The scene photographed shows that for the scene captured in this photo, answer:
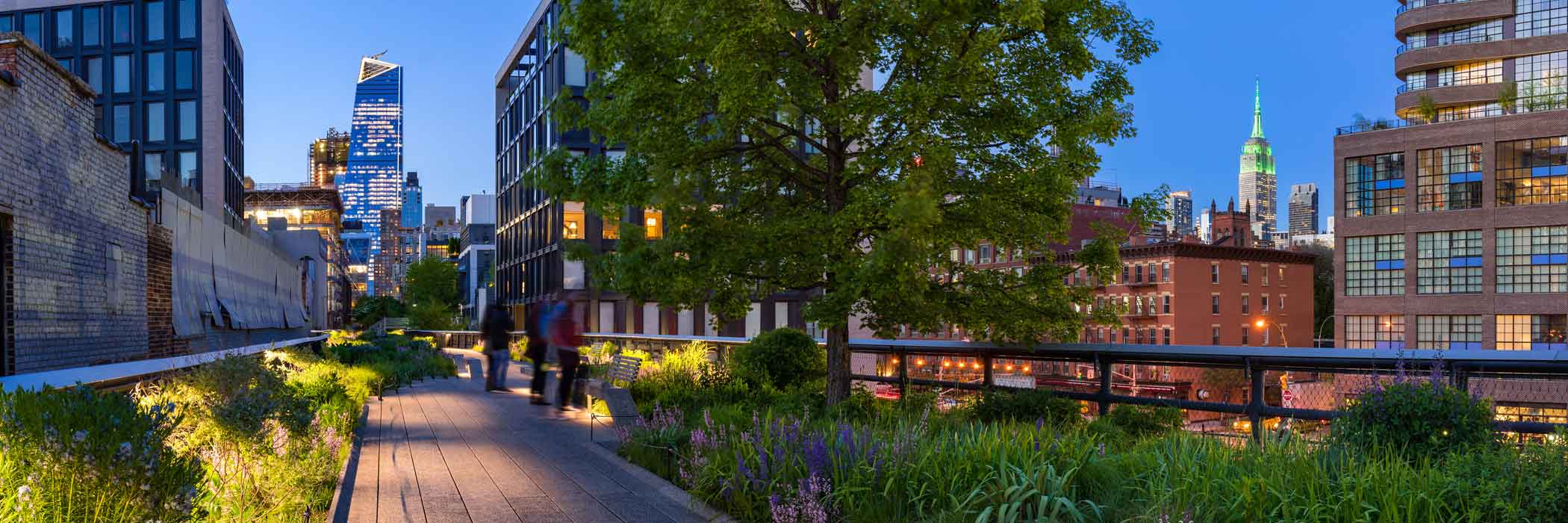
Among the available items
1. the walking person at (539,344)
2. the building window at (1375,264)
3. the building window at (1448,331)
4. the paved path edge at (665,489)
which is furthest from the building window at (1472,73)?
the paved path edge at (665,489)

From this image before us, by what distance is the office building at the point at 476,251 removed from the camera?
13338 cm

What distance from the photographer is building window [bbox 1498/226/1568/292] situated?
209 ft

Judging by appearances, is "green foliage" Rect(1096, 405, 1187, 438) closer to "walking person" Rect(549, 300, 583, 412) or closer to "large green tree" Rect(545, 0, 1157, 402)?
"large green tree" Rect(545, 0, 1157, 402)

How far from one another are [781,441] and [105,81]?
232 ft

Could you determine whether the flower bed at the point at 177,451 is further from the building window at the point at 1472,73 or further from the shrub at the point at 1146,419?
the building window at the point at 1472,73

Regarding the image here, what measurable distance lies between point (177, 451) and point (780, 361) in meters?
11.2

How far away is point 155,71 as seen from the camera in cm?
6388

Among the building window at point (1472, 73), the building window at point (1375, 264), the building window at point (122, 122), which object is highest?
the building window at point (1472, 73)

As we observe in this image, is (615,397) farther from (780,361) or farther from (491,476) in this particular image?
(780,361)

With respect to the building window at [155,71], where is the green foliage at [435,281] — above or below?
below

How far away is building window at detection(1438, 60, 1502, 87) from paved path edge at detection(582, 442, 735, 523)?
85149 mm

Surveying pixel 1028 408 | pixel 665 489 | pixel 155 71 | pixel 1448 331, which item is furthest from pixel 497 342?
pixel 1448 331

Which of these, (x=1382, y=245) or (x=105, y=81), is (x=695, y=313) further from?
(x=1382, y=245)

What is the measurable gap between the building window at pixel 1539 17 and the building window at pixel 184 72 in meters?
89.9
